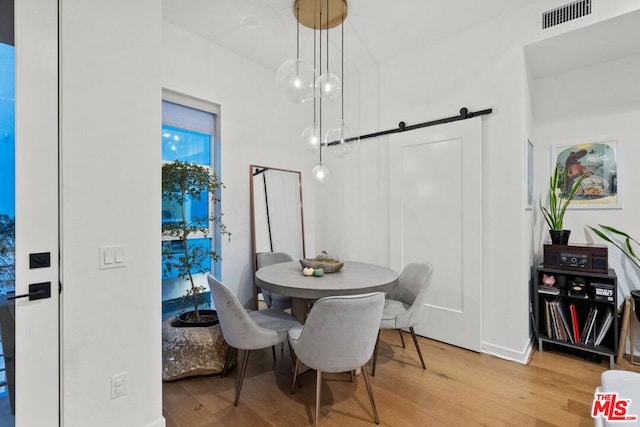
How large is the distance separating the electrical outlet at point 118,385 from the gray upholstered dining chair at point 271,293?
1.40m

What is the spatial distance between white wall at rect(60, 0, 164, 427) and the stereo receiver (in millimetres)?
3186

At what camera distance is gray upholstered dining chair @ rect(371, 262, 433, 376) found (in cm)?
238

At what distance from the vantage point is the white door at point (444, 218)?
294 cm

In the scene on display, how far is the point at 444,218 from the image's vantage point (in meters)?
3.14

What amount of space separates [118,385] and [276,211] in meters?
2.41

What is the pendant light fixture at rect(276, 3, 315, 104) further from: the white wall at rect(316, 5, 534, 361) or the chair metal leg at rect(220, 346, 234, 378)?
the chair metal leg at rect(220, 346, 234, 378)

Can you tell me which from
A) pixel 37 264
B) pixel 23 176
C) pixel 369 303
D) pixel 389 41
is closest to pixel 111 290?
pixel 37 264

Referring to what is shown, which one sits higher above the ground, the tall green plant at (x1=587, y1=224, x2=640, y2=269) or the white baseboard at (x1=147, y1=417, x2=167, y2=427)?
the tall green plant at (x1=587, y1=224, x2=640, y2=269)

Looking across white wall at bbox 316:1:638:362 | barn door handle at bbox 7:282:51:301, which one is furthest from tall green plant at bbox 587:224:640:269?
barn door handle at bbox 7:282:51:301

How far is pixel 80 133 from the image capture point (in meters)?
1.51

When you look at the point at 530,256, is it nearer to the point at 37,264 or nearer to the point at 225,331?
the point at 225,331

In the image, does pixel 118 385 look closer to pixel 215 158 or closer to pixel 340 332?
pixel 340 332

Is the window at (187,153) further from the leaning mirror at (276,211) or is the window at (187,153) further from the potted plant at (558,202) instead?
the potted plant at (558,202)

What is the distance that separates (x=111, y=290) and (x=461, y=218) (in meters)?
2.83
